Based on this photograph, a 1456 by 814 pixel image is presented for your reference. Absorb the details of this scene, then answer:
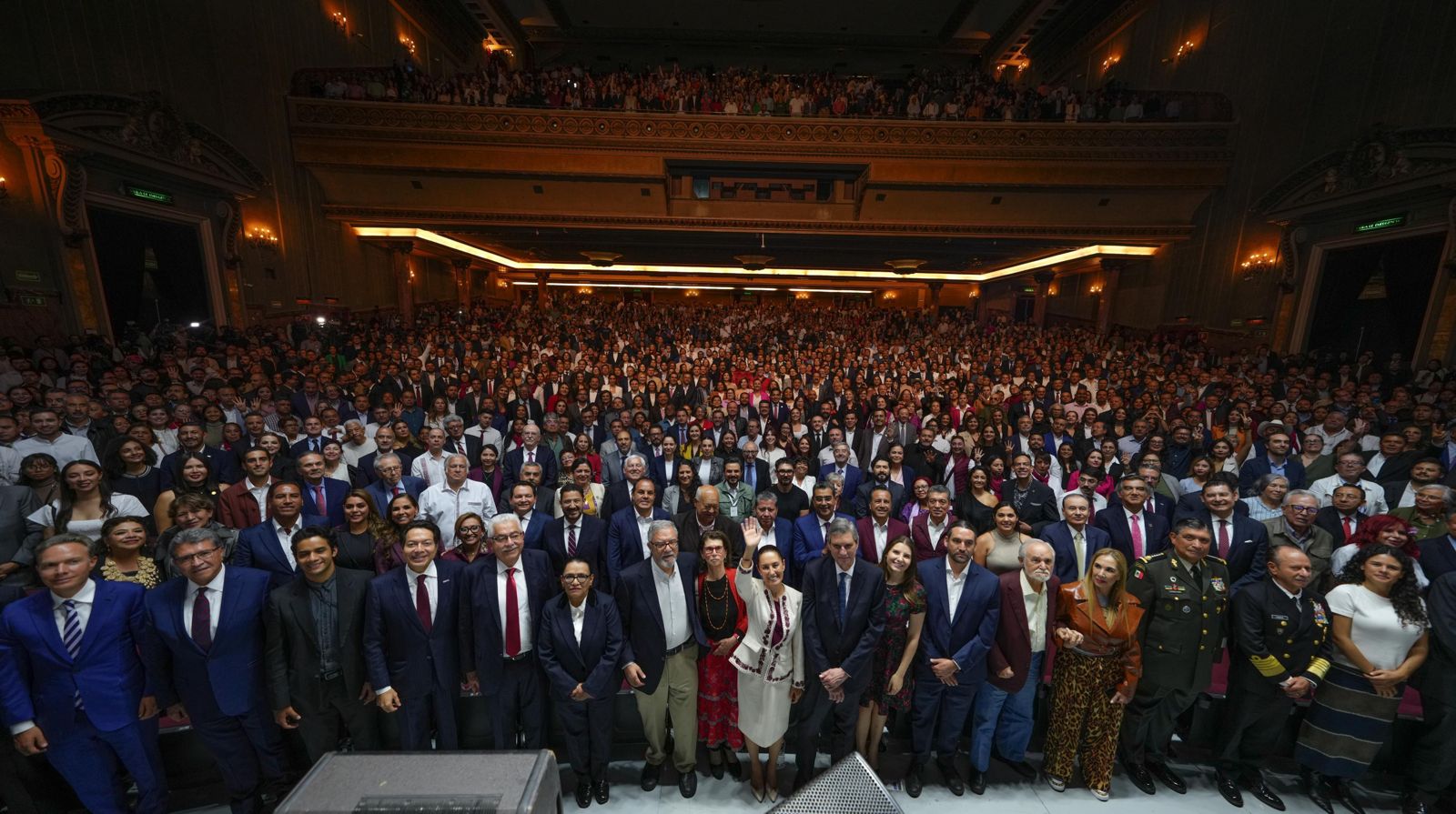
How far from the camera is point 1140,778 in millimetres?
3018

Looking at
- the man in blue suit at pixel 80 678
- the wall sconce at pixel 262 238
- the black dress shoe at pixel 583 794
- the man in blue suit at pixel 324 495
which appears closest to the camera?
the man in blue suit at pixel 80 678

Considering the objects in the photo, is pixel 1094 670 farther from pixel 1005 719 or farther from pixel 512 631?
pixel 512 631

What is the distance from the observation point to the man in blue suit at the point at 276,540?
3162mm

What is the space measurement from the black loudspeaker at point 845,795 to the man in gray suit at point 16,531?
464 centimetres

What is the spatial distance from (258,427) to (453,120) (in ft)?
38.6

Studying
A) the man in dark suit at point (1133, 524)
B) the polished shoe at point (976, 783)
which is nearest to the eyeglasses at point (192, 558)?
the polished shoe at point (976, 783)

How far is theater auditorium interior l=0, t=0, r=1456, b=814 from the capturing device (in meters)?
2.71

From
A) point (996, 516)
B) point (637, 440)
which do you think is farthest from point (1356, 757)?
point (637, 440)

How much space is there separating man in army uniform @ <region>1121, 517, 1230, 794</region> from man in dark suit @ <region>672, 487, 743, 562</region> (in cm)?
228

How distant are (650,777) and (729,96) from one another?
16.2 metres

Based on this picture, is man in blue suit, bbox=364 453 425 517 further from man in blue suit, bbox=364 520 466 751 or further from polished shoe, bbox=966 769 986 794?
polished shoe, bbox=966 769 986 794

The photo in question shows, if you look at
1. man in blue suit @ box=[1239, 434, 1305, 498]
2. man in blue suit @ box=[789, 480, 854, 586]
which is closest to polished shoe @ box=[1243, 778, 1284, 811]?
man in blue suit @ box=[789, 480, 854, 586]

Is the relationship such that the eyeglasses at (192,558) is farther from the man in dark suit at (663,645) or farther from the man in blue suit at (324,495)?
the man in dark suit at (663,645)

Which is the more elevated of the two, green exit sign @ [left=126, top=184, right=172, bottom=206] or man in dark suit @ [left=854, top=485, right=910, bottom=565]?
green exit sign @ [left=126, top=184, right=172, bottom=206]
